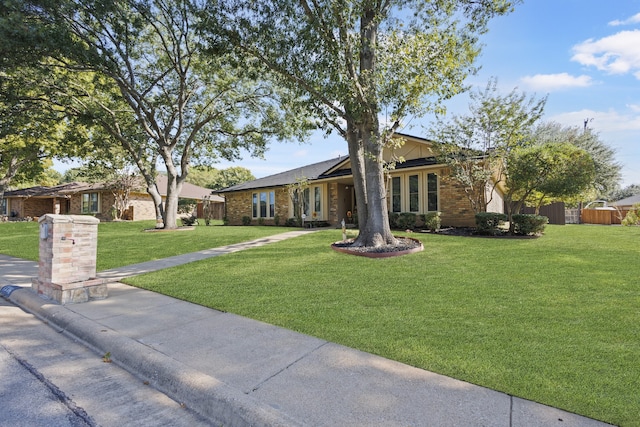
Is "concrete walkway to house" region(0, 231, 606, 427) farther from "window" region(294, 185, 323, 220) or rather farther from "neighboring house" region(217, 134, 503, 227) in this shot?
"window" region(294, 185, 323, 220)

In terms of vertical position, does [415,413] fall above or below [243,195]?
below

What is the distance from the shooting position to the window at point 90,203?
29234mm

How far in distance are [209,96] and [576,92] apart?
16824 millimetres

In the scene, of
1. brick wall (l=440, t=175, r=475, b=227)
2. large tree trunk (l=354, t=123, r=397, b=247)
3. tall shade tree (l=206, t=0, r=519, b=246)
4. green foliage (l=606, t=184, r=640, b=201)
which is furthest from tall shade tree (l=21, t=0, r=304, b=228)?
green foliage (l=606, t=184, r=640, b=201)

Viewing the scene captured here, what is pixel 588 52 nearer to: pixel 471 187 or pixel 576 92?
pixel 576 92

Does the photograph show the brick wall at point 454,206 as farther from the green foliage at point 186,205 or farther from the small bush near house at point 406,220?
the green foliage at point 186,205

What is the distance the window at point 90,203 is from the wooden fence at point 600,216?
1578 inches

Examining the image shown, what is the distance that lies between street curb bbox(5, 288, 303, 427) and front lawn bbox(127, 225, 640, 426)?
1298 mm

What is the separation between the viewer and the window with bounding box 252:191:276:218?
20469mm

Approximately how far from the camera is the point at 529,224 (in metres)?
10.7

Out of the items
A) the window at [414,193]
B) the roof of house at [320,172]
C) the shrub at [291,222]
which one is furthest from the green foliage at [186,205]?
the window at [414,193]

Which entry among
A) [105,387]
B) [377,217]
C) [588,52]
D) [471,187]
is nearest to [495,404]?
[105,387]

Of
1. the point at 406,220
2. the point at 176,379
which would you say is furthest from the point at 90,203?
the point at 176,379

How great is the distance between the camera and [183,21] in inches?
526
